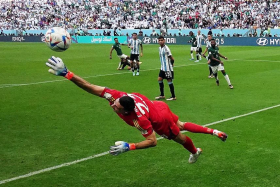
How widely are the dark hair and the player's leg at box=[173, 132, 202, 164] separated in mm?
1379

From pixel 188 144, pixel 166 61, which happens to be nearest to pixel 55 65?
pixel 188 144

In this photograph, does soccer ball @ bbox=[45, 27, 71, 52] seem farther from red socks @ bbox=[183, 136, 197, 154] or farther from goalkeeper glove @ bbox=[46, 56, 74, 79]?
red socks @ bbox=[183, 136, 197, 154]

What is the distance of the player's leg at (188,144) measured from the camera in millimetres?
7074

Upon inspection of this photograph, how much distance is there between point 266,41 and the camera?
141ft

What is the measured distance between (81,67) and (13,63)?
5889 millimetres

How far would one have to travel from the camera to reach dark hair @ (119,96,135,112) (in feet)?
19.6

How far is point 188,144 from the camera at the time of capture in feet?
23.8

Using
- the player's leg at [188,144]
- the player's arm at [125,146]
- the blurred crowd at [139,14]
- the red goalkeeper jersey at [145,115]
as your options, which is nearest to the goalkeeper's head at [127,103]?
the red goalkeeper jersey at [145,115]

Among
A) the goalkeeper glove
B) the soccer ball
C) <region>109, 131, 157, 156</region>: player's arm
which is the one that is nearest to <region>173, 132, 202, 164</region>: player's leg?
<region>109, 131, 157, 156</region>: player's arm

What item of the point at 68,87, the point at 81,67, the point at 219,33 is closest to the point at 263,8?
the point at 219,33

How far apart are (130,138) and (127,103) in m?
3.77

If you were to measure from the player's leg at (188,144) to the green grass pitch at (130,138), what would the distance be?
0.72ft

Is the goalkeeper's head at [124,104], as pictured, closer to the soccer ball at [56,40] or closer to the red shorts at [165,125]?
the red shorts at [165,125]

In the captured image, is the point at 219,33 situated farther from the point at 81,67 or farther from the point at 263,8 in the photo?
the point at 81,67
